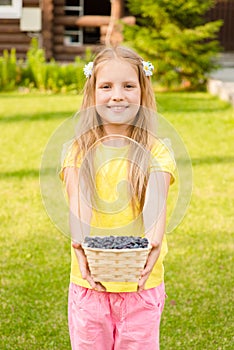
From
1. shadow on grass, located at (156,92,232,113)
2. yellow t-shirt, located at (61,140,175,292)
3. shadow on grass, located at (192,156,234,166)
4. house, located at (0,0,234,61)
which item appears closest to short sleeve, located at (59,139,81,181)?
yellow t-shirt, located at (61,140,175,292)

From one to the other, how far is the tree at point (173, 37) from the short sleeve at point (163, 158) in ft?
31.3

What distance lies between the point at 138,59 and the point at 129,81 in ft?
0.30

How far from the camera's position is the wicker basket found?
201 cm

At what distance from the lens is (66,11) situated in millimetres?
15477

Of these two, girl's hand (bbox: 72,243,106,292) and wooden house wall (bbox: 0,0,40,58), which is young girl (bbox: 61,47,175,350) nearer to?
girl's hand (bbox: 72,243,106,292)

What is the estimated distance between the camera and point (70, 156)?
216cm

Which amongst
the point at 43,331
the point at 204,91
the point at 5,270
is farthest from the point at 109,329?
the point at 204,91

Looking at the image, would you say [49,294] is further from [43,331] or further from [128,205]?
[128,205]

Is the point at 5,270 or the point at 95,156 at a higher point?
the point at 95,156

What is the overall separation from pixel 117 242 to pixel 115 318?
0.29m

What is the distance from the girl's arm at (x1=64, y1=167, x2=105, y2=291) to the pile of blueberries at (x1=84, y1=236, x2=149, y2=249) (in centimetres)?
4

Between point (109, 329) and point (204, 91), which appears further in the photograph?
point (204, 91)

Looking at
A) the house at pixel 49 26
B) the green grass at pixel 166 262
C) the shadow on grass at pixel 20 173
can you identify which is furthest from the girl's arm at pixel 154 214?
the house at pixel 49 26

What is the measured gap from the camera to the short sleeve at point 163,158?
2.14 m
